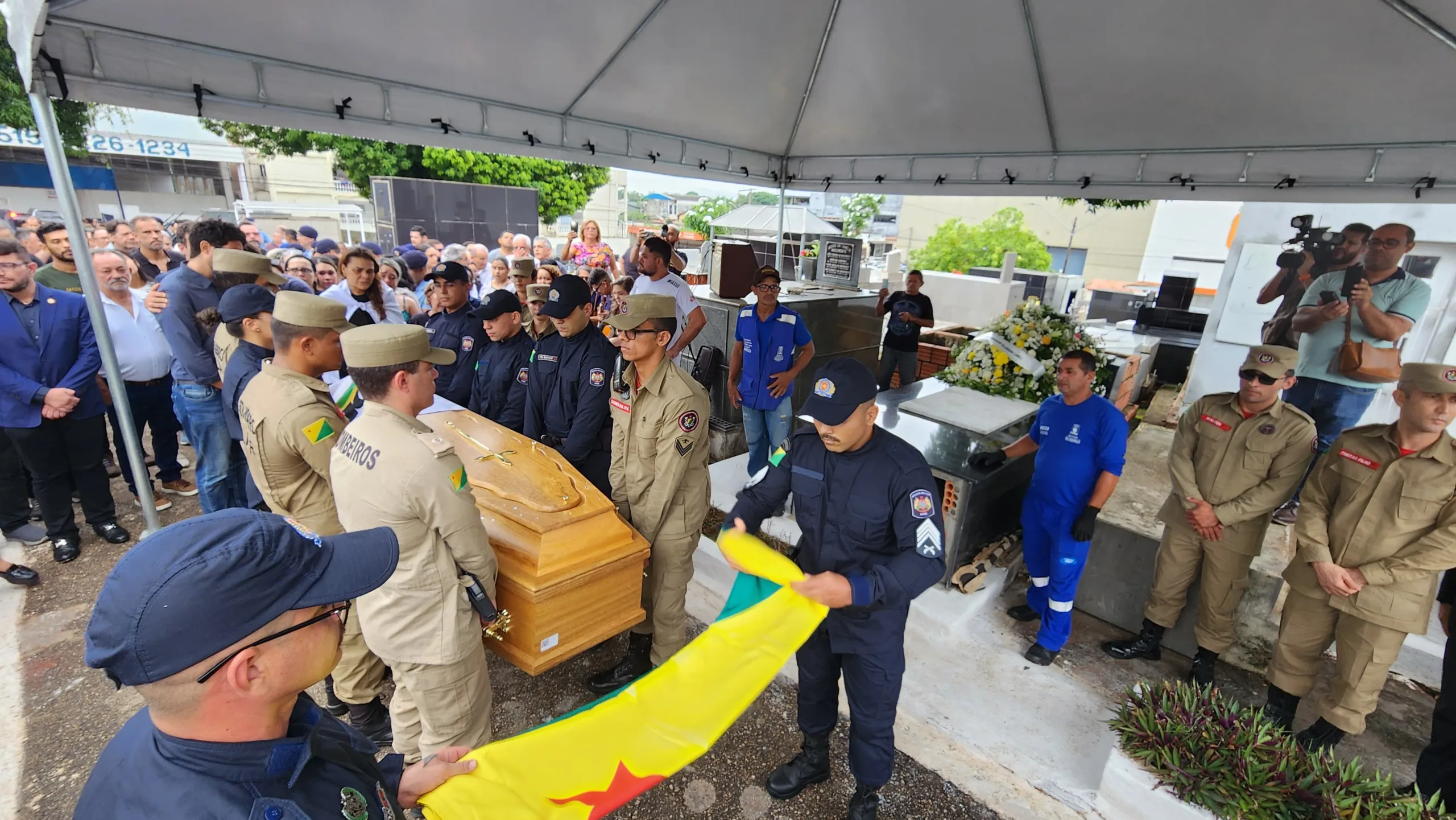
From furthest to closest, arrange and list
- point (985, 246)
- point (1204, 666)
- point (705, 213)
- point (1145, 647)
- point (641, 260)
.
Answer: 1. point (705, 213)
2. point (985, 246)
3. point (641, 260)
4. point (1145, 647)
5. point (1204, 666)

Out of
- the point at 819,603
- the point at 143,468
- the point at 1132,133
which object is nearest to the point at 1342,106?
the point at 1132,133

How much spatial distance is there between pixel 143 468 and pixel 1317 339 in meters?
7.82

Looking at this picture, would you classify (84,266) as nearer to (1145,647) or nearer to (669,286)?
(669,286)

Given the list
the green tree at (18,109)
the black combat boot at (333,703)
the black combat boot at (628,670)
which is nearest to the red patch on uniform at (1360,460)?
the black combat boot at (628,670)

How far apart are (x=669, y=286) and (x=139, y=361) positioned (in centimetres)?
381

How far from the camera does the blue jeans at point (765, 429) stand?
4992mm

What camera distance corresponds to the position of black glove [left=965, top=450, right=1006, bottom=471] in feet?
11.1

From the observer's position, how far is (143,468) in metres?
3.54

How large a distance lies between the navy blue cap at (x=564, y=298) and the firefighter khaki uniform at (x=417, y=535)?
3.36 feet

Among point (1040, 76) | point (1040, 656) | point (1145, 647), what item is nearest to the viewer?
point (1040, 656)

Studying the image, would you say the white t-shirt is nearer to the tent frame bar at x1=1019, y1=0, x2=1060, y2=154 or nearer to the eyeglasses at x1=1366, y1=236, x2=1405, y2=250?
the tent frame bar at x1=1019, y1=0, x2=1060, y2=154

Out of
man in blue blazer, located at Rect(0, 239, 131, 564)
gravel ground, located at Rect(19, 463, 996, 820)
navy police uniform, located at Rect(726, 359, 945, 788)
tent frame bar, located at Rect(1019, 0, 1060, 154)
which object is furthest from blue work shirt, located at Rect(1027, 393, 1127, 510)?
man in blue blazer, located at Rect(0, 239, 131, 564)

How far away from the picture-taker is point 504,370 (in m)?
3.79

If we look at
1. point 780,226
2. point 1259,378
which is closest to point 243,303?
point 1259,378
